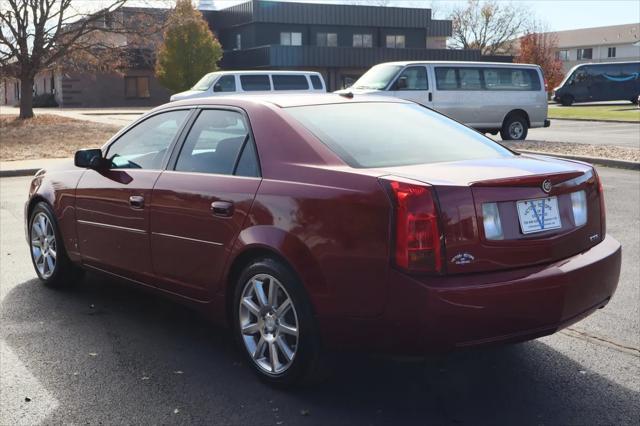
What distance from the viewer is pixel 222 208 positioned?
4.18m

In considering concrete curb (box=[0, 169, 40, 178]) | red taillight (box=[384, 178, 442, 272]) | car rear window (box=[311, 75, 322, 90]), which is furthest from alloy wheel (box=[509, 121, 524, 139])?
red taillight (box=[384, 178, 442, 272])

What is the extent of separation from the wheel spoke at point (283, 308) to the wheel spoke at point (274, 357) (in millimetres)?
180

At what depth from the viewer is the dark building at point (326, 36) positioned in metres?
50.8

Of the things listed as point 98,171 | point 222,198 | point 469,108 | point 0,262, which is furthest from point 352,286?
point 469,108

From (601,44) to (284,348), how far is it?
95.7 meters

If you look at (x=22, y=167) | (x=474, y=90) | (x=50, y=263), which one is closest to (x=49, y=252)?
(x=50, y=263)

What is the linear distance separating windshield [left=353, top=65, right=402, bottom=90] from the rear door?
14905mm

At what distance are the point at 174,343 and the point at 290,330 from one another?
1185 mm

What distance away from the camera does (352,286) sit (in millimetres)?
3555

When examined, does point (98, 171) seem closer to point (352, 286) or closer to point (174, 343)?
point (174, 343)

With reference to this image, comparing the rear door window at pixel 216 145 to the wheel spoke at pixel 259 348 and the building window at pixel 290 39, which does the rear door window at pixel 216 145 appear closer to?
the wheel spoke at pixel 259 348

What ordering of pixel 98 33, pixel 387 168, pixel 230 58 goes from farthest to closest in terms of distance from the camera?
pixel 230 58
pixel 98 33
pixel 387 168

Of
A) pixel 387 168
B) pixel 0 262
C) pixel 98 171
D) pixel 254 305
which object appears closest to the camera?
pixel 387 168

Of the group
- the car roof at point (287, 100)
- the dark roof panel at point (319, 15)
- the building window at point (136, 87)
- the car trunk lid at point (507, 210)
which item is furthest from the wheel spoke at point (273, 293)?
the building window at point (136, 87)
